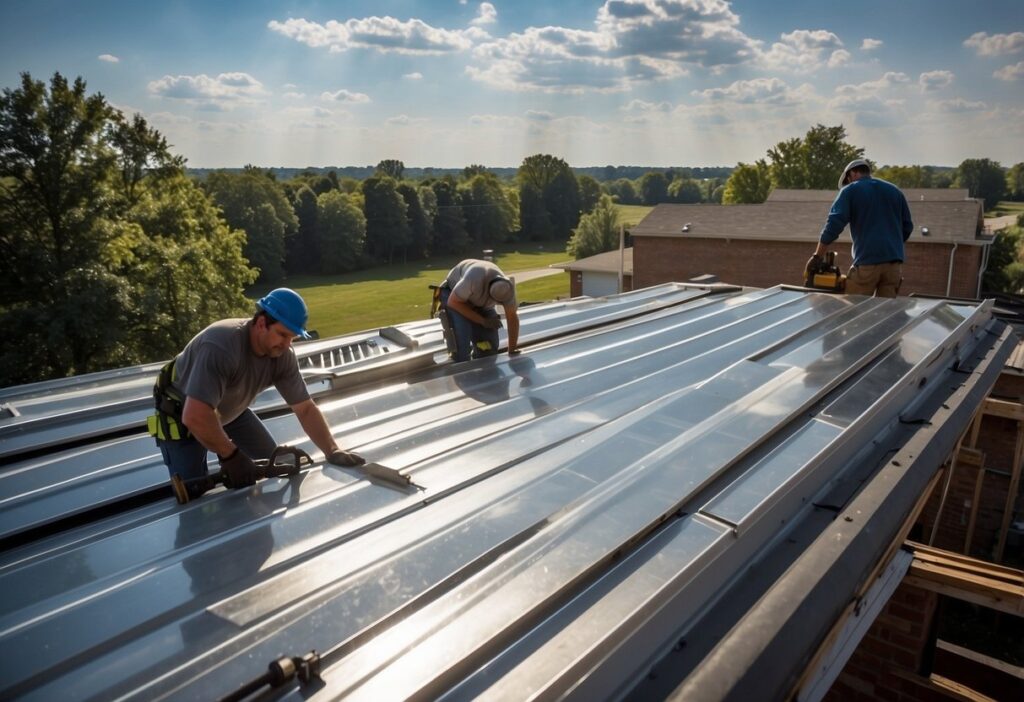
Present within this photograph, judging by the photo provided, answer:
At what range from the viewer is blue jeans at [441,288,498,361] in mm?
5297

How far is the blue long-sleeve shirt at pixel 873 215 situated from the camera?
6555 millimetres

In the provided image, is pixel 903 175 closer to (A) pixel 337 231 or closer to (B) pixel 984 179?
(B) pixel 984 179

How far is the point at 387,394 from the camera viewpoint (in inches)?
166

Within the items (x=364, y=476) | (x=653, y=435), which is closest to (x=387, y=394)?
(x=364, y=476)

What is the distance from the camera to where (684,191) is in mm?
117438

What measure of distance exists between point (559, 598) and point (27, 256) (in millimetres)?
20141

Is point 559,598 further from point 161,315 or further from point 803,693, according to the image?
point 161,315

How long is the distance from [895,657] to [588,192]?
8900 centimetres

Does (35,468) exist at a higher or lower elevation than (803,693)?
higher

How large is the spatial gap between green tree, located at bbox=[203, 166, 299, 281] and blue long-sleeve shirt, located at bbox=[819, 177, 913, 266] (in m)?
50.7

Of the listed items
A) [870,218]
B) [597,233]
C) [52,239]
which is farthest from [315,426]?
[597,233]

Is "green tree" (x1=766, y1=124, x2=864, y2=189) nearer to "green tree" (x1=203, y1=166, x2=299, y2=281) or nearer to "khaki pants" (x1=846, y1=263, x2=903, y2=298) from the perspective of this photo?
"green tree" (x1=203, y1=166, x2=299, y2=281)

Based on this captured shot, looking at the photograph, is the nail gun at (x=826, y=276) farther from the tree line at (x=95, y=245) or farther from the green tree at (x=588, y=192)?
the green tree at (x=588, y=192)

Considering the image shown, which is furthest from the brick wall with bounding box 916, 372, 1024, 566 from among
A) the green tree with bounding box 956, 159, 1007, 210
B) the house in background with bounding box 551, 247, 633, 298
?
the green tree with bounding box 956, 159, 1007, 210
